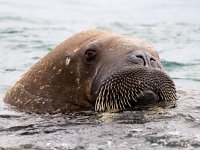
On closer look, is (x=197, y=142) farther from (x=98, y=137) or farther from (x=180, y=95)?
(x=180, y=95)

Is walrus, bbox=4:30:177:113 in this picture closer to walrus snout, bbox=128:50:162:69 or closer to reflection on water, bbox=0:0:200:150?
walrus snout, bbox=128:50:162:69

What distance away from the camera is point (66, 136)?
636 centimetres

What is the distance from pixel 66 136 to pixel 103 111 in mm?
1179

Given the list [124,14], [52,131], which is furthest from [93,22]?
[52,131]

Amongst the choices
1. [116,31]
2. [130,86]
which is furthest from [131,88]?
[116,31]

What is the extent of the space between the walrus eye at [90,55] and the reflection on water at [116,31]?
2.34 feet

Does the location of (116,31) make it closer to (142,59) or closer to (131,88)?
(142,59)

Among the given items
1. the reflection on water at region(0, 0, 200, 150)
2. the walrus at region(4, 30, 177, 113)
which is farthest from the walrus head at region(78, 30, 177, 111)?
the reflection on water at region(0, 0, 200, 150)

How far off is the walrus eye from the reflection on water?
0.71 m

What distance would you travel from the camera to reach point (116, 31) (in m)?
20.2

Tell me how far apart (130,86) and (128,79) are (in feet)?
0.30

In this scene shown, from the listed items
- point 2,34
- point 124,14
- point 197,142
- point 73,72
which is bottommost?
point 197,142

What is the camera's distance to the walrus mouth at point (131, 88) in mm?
7285

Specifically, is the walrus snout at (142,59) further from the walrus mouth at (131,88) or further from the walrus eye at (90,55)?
the walrus eye at (90,55)
